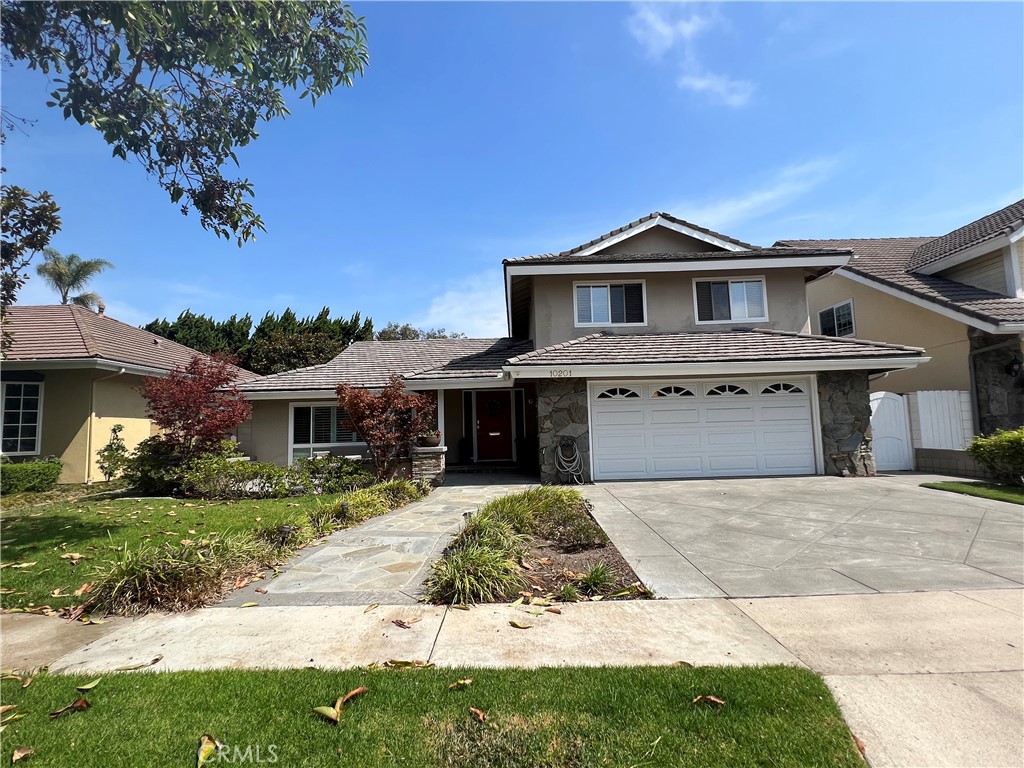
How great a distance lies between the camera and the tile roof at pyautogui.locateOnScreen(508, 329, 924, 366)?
→ 11023mm

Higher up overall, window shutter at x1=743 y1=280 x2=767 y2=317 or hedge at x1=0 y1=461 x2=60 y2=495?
window shutter at x1=743 y1=280 x2=767 y2=317

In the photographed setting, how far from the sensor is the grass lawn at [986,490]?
8.13m

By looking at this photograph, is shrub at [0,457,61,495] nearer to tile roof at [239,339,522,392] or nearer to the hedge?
the hedge

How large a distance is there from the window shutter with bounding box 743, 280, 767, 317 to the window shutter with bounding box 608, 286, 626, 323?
3461 mm

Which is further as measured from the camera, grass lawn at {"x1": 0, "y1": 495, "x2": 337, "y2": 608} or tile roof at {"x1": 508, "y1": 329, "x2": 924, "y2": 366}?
tile roof at {"x1": 508, "y1": 329, "x2": 924, "y2": 366}

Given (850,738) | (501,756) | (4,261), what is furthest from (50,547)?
(850,738)

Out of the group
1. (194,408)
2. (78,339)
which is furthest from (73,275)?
(194,408)

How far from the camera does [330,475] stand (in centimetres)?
1088

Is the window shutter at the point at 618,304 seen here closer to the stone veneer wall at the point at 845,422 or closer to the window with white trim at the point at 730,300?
the window with white trim at the point at 730,300

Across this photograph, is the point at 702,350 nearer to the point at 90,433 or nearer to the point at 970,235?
the point at 970,235

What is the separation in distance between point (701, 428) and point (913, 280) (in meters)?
9.73

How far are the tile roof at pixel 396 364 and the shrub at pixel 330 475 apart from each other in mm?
2900

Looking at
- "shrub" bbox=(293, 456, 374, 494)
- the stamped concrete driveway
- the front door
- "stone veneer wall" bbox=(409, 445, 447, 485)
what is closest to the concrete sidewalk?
the stamped concrete driveway

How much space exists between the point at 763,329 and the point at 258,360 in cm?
2707
